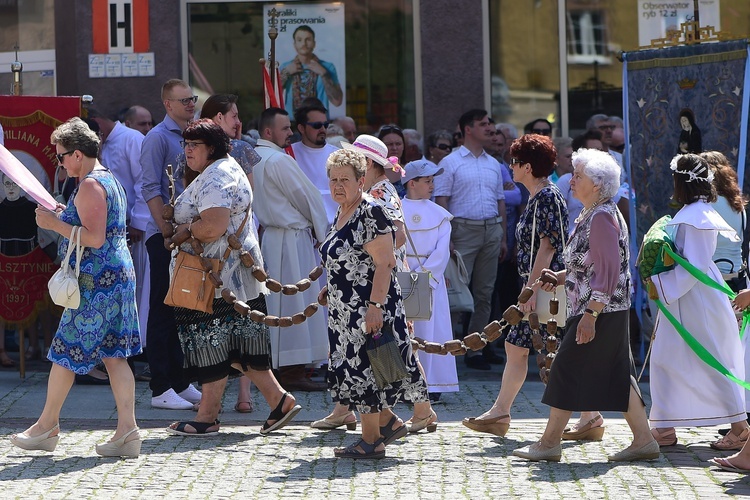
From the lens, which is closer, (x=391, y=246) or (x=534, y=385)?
(x=391, y=246)

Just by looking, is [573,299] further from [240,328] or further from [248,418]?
[248,418]

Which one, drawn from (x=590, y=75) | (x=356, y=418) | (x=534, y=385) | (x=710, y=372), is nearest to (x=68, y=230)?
(x=356, y=418)

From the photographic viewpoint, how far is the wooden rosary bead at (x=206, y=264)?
26.5 feet

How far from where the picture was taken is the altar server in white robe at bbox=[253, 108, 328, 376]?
10.0 m

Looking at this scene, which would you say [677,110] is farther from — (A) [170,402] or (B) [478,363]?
(A) [170,402]

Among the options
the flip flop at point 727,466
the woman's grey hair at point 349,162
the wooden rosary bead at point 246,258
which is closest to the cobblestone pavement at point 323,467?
the flip flop at point 727,466

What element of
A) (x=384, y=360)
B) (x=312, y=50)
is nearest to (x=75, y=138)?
(x=384, y=360)

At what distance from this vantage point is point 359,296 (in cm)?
752

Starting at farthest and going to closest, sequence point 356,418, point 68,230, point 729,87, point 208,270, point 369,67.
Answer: point 369,67
point 729,87
point 356,418
point 208,270
point 68,230

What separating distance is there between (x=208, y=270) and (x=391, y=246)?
4.10ft

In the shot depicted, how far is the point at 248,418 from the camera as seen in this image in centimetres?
913

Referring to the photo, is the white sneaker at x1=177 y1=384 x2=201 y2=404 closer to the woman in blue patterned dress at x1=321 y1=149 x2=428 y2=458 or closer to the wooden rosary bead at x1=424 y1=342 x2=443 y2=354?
the wooden rosary bead at x1=424 y1=342 x2=443 y2=354

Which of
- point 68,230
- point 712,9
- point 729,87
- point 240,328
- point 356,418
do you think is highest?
point 712,9

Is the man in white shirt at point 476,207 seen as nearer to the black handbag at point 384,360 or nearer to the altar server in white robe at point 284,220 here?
→ the altar server in white robe at point 284,220
